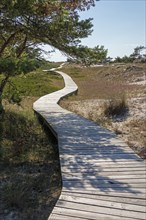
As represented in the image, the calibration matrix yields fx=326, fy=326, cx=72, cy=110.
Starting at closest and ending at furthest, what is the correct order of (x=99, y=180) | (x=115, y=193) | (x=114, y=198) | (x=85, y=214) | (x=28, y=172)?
(x=85, y=214)
(x=114, y=198)
(x=115, y=193)
(x=99, y=180)
(x=28, y=172)

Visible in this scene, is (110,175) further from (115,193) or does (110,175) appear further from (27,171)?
(27,171)

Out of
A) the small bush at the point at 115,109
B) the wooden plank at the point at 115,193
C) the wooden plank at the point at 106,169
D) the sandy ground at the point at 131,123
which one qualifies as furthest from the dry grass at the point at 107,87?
the wooden plank at the point at 115,193

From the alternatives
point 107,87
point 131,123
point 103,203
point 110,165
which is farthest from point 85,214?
point 107,87

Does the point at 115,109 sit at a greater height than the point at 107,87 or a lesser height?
greater

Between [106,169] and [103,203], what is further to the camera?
[106,169]

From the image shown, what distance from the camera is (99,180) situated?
559 centimetres

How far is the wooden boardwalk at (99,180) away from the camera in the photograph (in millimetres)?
4527

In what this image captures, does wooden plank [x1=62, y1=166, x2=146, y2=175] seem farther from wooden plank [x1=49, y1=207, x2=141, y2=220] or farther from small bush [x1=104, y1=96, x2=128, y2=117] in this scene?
small bush [x1=104, y1=96, x2=128, y2=117]

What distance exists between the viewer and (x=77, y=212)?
4.51 metres

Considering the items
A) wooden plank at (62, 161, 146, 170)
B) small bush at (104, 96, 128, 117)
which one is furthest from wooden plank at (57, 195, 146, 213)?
small bush at (104, 96, 128, 117)

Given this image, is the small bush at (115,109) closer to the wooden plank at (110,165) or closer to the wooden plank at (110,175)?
the wooden plank at (110,165)

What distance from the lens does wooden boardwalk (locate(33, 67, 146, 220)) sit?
4.53 m

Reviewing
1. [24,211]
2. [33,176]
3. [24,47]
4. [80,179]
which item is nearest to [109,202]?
[80,179]

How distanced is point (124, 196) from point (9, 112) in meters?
9.74
